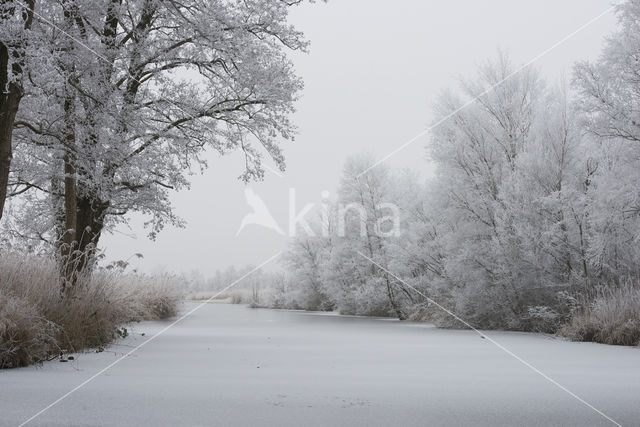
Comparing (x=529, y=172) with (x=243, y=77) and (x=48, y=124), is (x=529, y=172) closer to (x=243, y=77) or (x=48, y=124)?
(x=243, y=77)

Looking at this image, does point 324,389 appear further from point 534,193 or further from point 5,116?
point 534,193

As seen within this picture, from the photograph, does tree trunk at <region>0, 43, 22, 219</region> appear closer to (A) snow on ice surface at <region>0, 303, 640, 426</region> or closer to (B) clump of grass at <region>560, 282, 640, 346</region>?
(A) snow on ice surface at <region>0, 303, 640, 426</region>

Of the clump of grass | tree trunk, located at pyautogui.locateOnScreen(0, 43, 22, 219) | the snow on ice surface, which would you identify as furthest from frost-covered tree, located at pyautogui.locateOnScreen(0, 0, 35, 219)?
the clump of grass

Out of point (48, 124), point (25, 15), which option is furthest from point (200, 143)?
point (25, 15)

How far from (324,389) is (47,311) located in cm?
413

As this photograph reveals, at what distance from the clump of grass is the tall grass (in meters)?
8.74

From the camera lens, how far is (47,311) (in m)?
7.68

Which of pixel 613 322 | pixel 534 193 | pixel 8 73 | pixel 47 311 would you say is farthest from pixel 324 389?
pixel 534 193

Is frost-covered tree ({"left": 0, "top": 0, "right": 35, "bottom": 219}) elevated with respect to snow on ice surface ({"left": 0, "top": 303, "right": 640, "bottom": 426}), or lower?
elevated

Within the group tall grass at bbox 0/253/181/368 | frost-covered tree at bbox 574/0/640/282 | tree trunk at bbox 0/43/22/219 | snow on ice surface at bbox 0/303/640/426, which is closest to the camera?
snow on ice surface at bbox 0/303/640/426

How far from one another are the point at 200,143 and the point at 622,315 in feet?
29.3

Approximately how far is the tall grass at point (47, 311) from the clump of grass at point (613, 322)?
8.74m

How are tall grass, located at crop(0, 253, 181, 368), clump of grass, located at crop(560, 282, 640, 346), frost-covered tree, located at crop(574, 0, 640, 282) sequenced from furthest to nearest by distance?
frost-covered tree, located at crop(574, 0, 640, 282) < clump of grass, located at crop(560, 282, 640, 346) < tall grass, located at crop(0, 253, 181, 368)

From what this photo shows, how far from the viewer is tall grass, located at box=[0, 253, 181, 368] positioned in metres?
6.47
